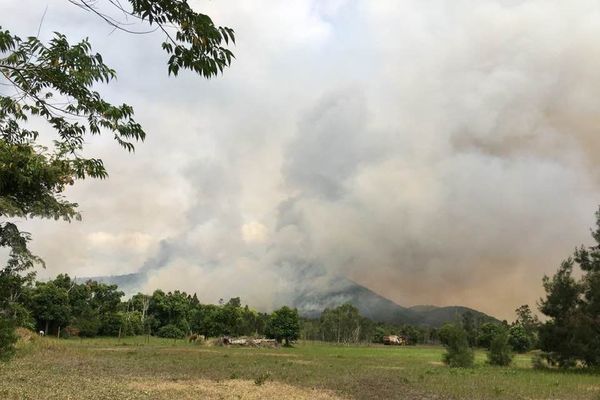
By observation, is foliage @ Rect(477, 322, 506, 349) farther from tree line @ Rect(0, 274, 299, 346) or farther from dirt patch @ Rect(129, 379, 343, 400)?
dirt patch @ Rect(129, 379, 343, 400)

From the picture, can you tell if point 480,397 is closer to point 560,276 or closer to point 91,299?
point 560,276

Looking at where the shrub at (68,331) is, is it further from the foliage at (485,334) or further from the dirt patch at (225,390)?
the foliage at (485,334)

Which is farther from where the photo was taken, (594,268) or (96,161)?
(594,268)

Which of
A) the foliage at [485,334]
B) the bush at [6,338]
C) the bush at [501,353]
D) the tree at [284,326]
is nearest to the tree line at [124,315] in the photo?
the tree at [284,326]

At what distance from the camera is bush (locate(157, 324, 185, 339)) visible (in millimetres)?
98562

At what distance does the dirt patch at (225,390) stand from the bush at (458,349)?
24.9 m

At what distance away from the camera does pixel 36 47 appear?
226 inches

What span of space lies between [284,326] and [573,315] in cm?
6444

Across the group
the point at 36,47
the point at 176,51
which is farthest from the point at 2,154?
the point at 176,51

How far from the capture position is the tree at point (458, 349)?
40.4m

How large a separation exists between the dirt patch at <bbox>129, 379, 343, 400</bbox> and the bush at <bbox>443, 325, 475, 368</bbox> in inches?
982

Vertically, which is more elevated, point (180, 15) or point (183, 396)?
point (180, 15)

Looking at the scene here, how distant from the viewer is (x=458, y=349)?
41.1 metres

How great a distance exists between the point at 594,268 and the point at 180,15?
145ft
